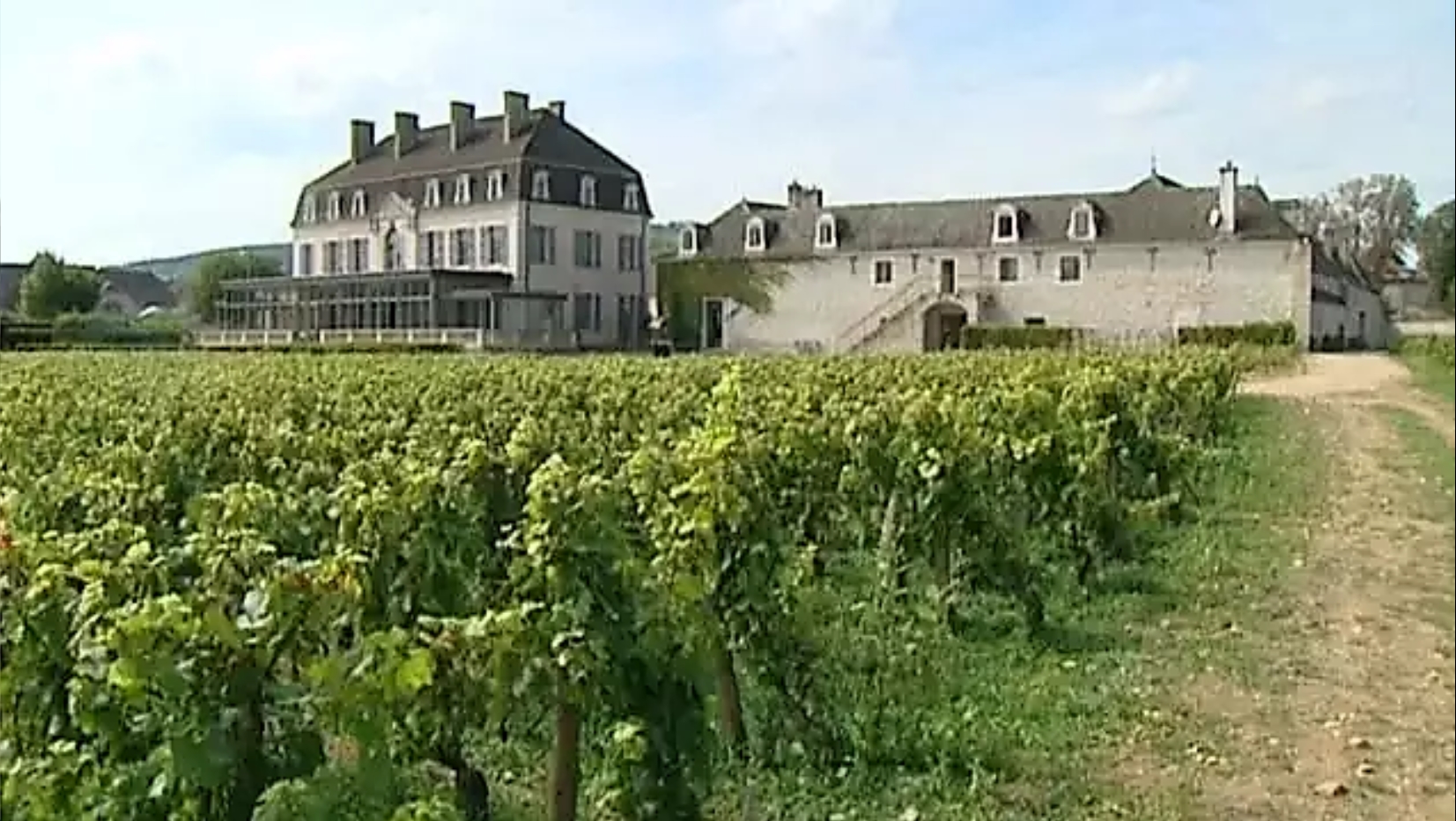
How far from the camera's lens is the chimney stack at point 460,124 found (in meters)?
62.3

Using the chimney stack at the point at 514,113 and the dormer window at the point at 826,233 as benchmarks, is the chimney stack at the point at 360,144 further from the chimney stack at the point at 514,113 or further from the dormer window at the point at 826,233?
the dormer window at the point at 826,233

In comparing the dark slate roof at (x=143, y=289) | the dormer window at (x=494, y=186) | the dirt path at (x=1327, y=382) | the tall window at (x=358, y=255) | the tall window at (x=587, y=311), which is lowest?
the dirt path at (x=1327, y=382)

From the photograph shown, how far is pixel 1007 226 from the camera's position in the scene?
183ft

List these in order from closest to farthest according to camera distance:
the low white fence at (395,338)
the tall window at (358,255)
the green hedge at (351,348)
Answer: the green hedge at (351,348) < the low white fence at (395,338) < the tall window at (358,255)

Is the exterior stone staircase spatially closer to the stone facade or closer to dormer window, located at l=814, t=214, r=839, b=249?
dormer window, located at l=814, t=214, r=839, b=249

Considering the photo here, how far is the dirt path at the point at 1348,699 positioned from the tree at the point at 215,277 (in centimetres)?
5101

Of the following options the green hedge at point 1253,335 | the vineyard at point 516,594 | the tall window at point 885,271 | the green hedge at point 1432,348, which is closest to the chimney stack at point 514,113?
the tall window at point 885,271

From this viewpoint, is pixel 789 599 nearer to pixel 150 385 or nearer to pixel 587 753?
pixel 587 753

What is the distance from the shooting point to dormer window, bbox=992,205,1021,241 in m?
55.7

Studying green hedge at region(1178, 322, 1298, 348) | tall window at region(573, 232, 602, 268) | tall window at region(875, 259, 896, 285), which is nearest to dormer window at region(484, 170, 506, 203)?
tall window at region(573, 232, 602, 268)

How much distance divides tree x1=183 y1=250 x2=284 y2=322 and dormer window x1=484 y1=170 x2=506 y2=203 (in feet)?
26.8

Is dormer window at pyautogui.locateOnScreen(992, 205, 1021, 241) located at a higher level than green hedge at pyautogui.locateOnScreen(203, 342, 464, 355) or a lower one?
higher

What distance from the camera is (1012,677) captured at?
7.30 meters

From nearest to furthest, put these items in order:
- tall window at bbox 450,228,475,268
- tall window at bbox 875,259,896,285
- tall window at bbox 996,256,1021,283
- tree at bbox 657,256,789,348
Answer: tall window at bbox 996,256,1021,283
tall window at bbox 875,259,896,285
tree at bbox 657,256,789,348
tall window at bbox 450,228,475,268
